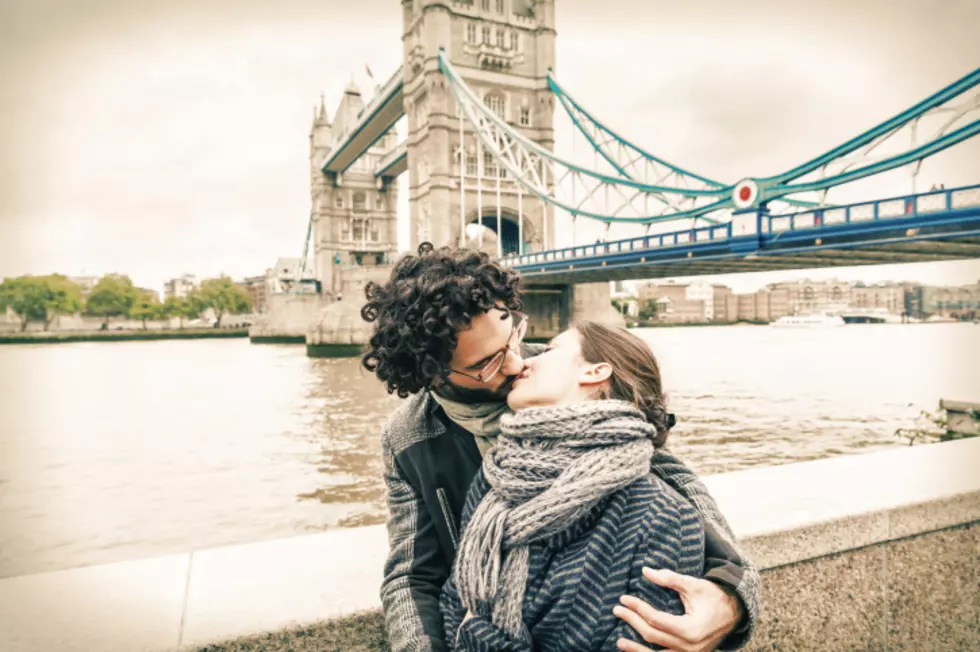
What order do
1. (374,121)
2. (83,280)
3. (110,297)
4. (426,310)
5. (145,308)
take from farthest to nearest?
(145,308) → (374,121) → (110,297) → (83,280) → (426,310)

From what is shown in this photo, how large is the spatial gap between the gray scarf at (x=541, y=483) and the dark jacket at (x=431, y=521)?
0.40 ft

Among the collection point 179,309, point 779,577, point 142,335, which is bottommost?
point 142,335

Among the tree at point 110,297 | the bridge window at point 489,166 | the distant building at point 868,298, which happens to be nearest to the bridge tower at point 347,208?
the tree at point 110,297

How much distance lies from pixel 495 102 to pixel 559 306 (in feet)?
32.2

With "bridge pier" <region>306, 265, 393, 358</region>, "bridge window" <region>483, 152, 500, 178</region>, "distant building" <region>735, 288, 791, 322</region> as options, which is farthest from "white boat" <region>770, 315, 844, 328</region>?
"bridge pier" <region>306, 265, 393, 358</region>

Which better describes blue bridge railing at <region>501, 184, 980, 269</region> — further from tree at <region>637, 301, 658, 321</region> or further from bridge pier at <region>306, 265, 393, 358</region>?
tree at <region>637, 301, 658, 321</region>

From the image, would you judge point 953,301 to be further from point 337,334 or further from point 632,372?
point 337,334

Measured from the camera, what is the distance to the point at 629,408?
947mm

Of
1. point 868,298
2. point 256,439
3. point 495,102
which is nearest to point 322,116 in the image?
point 495,102

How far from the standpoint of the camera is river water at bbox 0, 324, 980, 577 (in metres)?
4.93

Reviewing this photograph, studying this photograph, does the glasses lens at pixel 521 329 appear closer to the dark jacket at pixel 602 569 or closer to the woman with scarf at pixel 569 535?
the woman with scarf at pixel 569 535

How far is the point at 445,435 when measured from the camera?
1175 millimetres

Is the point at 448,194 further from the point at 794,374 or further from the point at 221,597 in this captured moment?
the point at 221,597

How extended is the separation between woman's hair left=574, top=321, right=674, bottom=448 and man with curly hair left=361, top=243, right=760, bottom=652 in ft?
0.26
